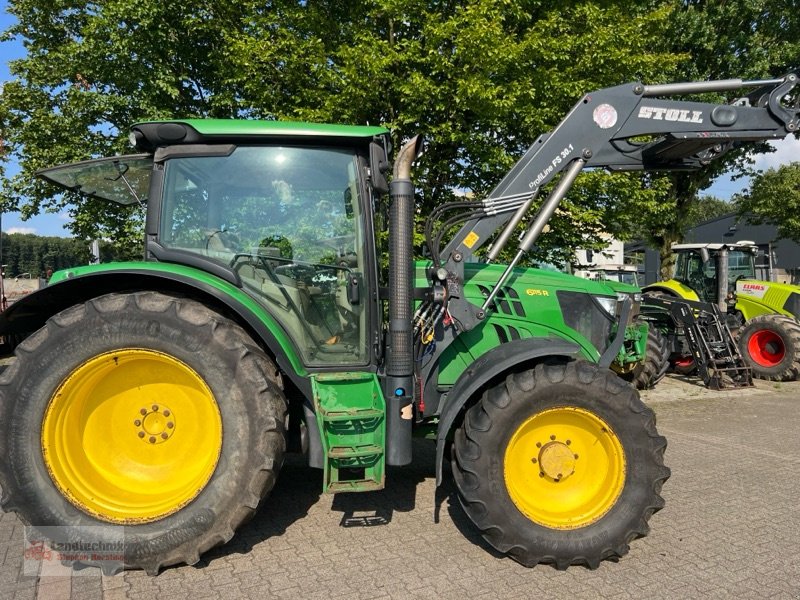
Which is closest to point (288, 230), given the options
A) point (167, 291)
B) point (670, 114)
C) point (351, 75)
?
point (167, 291)

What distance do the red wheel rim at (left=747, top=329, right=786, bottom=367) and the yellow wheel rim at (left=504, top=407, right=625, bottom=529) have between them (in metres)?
Answer: 7.80

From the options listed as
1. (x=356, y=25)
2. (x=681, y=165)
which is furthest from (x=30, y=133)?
(x=681, y=165)

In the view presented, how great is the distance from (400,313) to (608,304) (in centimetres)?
184

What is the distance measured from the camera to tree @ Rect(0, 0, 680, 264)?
693cm

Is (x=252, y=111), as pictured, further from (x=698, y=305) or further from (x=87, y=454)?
(x=698, y=305)

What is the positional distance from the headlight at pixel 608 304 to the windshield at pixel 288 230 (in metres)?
1.83

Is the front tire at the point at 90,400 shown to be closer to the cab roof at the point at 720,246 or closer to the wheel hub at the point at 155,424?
the wheel hub at the point at 155,424

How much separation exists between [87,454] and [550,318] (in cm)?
302

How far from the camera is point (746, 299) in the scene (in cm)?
980

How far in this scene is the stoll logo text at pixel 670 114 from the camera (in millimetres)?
3486

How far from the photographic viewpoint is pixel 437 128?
A: 7211mm

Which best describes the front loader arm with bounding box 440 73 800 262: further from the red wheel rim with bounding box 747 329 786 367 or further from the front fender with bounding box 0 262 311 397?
the red wheel rim with bounding box 747 329 786 367

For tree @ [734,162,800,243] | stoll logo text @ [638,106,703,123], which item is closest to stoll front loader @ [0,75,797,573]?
stoll logo text @ [638,106,703,123]

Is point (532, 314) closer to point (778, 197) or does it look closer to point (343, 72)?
point (343, 72)
